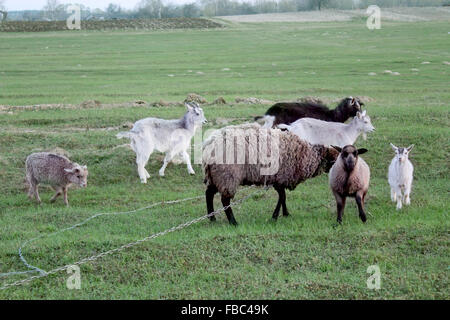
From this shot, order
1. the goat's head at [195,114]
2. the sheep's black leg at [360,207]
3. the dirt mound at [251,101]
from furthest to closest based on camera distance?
1. the dirt mound at [251,101]
2. the goat's head at [195,114]
3. the sheep's black leg at [360,207]

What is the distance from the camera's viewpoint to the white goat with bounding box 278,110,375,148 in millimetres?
12977

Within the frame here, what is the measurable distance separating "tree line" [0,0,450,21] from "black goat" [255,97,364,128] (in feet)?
298

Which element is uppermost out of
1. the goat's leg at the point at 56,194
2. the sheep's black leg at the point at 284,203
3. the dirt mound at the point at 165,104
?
the dirt mound at the point at 165,104

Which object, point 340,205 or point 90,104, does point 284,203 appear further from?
point 90,104

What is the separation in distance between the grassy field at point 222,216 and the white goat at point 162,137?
0.41 m

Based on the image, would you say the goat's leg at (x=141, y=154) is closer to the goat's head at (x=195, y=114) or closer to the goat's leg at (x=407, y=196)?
the goat's head at (x=195, y=114)

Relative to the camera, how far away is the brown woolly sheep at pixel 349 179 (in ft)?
30.5

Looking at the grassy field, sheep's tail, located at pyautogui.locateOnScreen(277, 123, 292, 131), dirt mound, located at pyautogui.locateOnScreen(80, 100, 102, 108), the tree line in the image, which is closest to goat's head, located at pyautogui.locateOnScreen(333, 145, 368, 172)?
the grassy field

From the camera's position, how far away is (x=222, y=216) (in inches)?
413

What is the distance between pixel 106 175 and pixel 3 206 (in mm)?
2541

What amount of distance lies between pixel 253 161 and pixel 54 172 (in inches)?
161

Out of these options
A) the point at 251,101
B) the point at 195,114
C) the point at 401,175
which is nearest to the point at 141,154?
the point at 195,114

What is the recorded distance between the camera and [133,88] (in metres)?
28.7

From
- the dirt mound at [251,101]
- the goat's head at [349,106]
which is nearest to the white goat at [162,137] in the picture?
the goat's head at [349,106]
